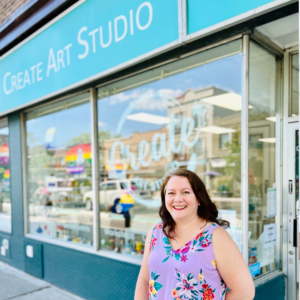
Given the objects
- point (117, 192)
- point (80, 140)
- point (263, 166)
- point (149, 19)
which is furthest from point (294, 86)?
point (80, 140)

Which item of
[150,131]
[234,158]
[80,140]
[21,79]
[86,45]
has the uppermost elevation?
[86,45]

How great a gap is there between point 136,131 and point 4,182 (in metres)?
3.00

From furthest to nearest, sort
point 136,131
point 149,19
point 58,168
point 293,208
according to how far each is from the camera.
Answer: point 136,131 → point 58,168 → point 293,208 → point 149,19

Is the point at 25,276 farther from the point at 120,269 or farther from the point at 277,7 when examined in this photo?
the point at 277,7

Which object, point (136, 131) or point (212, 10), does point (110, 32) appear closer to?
point (212, 10)

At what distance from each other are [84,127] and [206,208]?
4.08 metres

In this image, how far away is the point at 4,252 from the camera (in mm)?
5891

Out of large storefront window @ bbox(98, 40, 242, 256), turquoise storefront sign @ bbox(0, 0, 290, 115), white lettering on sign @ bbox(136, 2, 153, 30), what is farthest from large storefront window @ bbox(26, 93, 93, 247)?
white lettering on sign @ bbox(136, 2, 153, 30)

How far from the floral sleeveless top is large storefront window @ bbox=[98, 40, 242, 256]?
2.48 m

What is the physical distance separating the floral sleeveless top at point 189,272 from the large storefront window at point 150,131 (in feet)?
8.12

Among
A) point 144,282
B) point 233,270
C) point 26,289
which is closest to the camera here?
point 233,270

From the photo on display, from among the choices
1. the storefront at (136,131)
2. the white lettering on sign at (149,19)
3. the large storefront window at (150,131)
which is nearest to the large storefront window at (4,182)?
the storefront at (136,131)

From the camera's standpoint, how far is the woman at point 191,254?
1.63 m

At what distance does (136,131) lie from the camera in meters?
6.43
